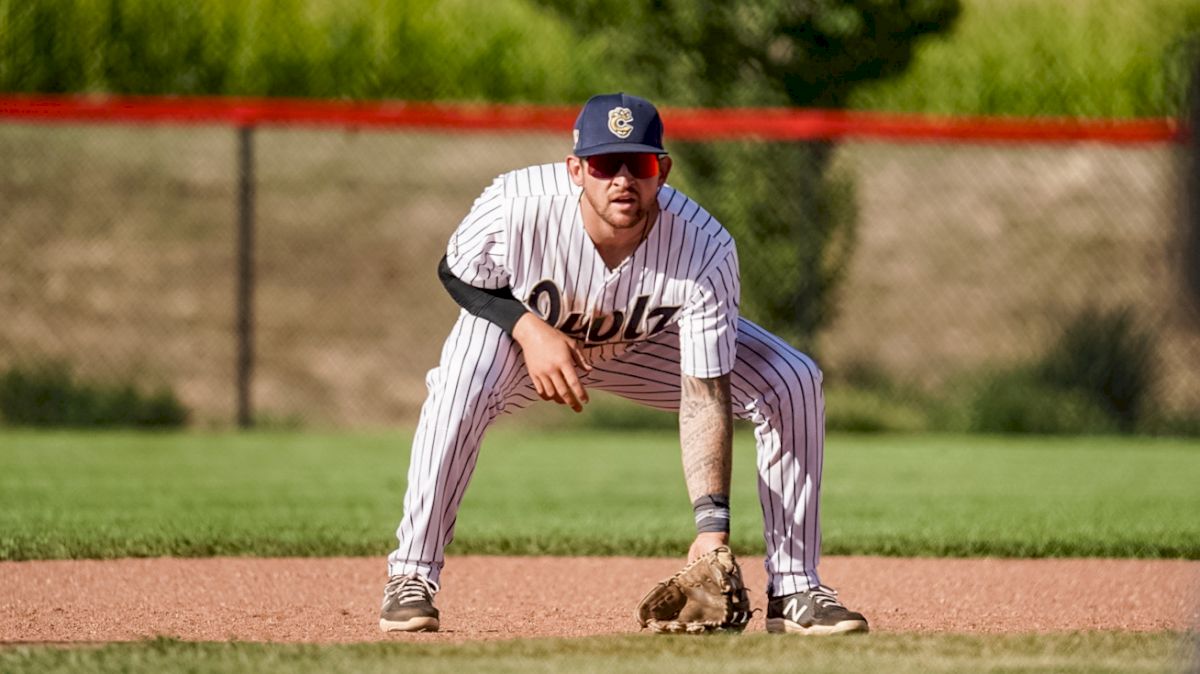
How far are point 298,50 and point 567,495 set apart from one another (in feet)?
33.0

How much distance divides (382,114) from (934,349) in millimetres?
7146

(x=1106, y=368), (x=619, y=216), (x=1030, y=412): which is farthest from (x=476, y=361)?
(x=1106, y=368)

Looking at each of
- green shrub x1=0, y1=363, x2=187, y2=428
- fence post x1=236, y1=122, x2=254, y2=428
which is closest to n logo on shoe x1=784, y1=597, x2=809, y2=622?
fence post x1=236, y1=122, x2=254, y2=428

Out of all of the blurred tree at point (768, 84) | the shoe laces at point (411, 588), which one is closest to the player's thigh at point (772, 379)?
the shoe laces at point (411, 588)

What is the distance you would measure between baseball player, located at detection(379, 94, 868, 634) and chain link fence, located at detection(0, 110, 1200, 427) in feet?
A: 36.8

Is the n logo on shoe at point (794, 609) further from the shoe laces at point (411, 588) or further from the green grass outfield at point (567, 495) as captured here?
the green grass outfield at point (567, 495)

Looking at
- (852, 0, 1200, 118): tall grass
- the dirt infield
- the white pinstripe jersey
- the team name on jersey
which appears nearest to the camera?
the white pinstripe jersey

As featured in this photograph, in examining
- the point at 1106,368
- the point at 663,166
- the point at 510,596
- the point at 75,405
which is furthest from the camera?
the point at 1106,368

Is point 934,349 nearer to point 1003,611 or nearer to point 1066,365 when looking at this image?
point 1066,365

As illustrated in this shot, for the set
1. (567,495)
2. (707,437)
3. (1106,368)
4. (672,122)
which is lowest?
(567,495)

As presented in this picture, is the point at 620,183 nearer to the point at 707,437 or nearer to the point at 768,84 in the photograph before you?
the point at 707,437

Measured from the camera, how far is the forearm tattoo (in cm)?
469

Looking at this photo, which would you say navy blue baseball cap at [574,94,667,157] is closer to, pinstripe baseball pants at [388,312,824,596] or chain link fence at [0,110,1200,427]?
pinstripe baseball pants at [388,312,824,596]

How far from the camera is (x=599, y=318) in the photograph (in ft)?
16.0
